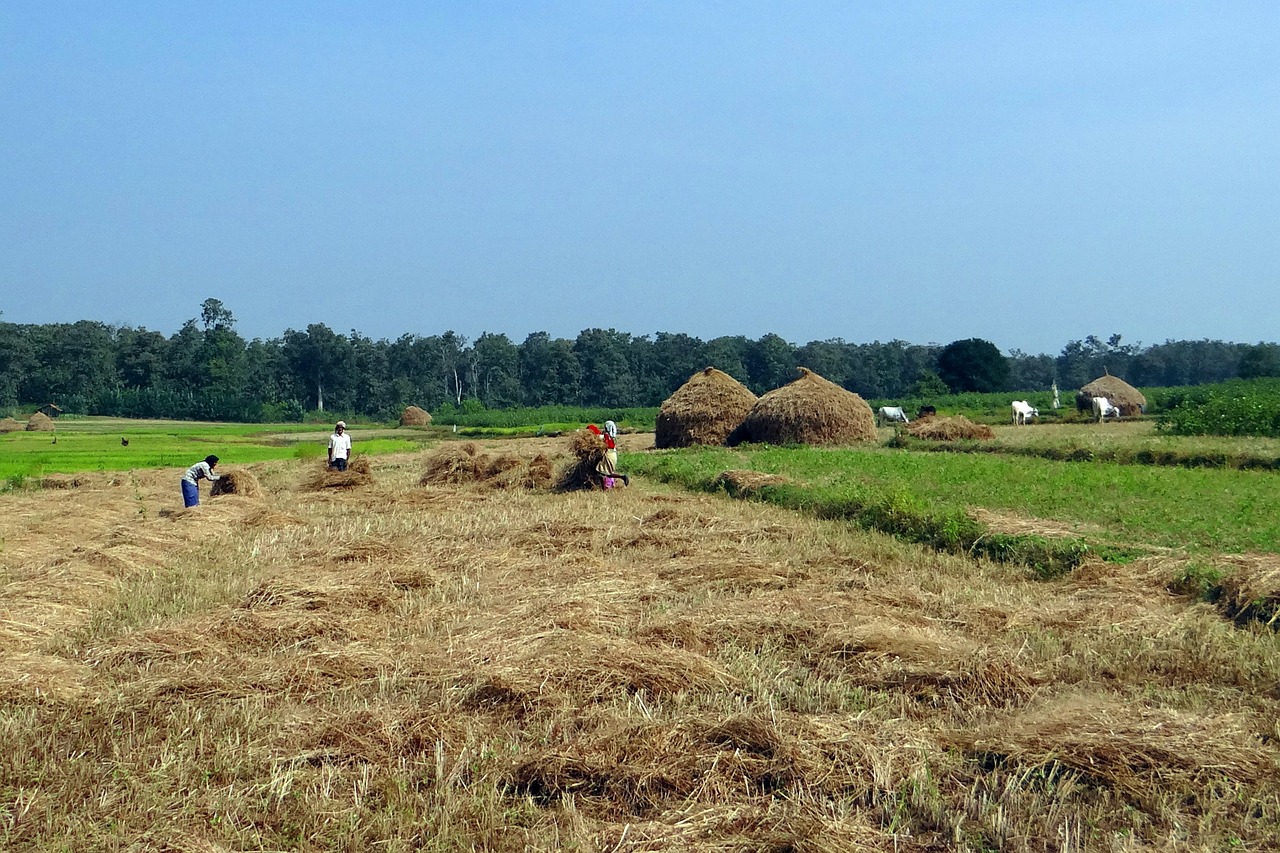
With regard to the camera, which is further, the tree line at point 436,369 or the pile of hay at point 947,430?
the tree line at point 436,369

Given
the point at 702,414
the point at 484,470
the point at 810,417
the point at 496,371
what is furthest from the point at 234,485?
the point at 496,371

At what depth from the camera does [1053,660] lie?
5863mm

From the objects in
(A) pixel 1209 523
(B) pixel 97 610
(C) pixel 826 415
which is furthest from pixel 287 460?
(A) pixel 1209 523

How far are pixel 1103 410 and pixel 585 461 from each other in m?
21.0

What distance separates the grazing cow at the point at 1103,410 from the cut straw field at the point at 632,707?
79.2ft

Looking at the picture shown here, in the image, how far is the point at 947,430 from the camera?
24.6 metres

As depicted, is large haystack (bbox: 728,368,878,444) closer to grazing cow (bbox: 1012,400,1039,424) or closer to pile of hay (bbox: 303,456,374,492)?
grazing cow (bbox: 1012,400,1039,424)

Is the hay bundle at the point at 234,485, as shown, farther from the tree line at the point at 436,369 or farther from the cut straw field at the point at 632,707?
the tree line at the point at 436,369

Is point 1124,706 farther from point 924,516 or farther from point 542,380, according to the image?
point 542,380

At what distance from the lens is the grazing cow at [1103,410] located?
99.9ft

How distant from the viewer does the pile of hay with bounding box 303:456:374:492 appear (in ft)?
55.8

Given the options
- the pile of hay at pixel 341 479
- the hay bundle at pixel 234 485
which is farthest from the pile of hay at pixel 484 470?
the hay bundle at pixel 234 485

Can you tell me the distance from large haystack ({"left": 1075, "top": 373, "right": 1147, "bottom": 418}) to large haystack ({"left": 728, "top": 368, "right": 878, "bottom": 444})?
14.8m

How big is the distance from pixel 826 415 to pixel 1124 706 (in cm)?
1908
